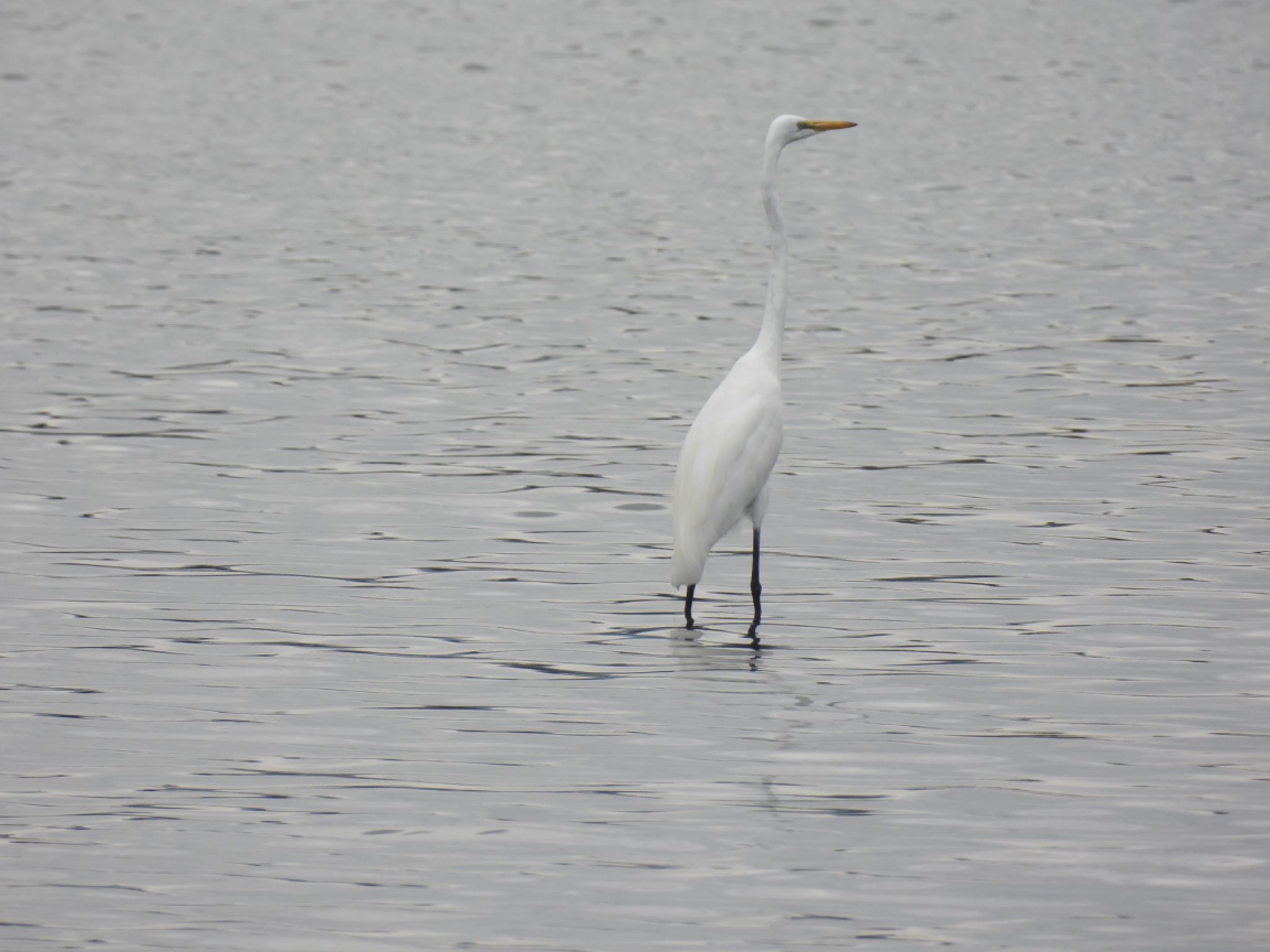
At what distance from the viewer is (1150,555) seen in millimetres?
10750

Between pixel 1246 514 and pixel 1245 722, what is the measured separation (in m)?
3.55

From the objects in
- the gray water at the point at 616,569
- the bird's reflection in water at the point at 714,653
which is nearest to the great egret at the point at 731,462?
the bird's reflection in water at the point at 714,653

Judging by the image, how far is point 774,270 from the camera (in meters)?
10.6

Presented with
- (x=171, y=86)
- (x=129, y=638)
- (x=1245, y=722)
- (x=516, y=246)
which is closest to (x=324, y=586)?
(x=129, y=638)

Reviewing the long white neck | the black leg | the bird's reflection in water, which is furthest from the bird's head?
the bird's reflection in water

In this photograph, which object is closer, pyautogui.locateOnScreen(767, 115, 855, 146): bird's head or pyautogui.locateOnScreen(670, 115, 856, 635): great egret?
pyautogui.locateOnScreen(670, 115, 856, 635): great egret

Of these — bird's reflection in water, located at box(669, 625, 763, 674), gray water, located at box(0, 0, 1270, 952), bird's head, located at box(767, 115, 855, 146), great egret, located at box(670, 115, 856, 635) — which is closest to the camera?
gray water, located at box(0, 0, 1270, 952)

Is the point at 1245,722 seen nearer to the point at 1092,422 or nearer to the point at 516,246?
the point at 1092,422

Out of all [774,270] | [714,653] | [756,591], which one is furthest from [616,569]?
[774,270]

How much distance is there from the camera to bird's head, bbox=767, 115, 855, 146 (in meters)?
10.8

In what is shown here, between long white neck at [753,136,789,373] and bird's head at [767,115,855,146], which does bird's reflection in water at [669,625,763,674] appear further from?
bird's head at [767,115,855,146]

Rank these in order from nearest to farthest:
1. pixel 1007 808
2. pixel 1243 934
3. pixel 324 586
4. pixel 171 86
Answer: pixel 1243 934 → pixel 1007 808 → pixel 324 586 → pixel 171 86

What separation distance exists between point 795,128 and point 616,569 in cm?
265

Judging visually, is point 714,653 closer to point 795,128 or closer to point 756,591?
point 756,591
